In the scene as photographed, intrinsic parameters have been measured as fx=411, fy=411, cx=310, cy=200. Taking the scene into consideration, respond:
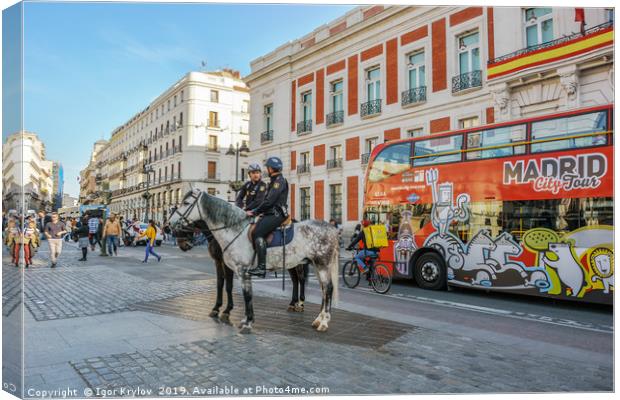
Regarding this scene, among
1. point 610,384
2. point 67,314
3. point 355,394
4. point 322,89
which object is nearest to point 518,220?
point 610,384

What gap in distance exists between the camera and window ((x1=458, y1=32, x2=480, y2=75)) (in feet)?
60.6

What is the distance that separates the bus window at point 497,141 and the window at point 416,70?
12.2m

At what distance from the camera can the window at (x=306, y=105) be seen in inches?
1057

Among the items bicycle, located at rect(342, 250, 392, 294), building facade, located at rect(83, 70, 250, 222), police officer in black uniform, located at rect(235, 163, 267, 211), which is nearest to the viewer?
building facade, located at rect(83, 70, 250, 222)

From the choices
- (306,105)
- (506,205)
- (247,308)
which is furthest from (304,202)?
(247,308)

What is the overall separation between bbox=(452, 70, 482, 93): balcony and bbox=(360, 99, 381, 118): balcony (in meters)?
4.63

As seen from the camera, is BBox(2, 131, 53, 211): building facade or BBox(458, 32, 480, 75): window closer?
BBox(2, 131, 53, 211): building facade

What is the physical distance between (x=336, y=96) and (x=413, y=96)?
5.71 m

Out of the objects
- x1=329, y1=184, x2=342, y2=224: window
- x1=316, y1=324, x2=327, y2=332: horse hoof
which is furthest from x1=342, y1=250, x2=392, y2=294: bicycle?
x1=329, y1=184, x2=342, y2=224: window

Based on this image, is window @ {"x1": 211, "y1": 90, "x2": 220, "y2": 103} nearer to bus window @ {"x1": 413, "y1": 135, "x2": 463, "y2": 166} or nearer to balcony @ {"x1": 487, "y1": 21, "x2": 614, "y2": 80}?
bus window @ {"x1": 413, "y1": 135, "x2": 463, "y2": 166}

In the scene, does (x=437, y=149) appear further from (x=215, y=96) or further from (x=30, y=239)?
(x=30, y=239)

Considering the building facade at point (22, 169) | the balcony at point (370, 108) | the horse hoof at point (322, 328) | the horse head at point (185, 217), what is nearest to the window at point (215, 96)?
the horse head at point (185, 217)

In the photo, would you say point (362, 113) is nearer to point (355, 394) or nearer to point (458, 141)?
point (458, 141)

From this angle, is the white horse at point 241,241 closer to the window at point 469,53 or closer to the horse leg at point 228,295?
the horse leg at point 228,295
